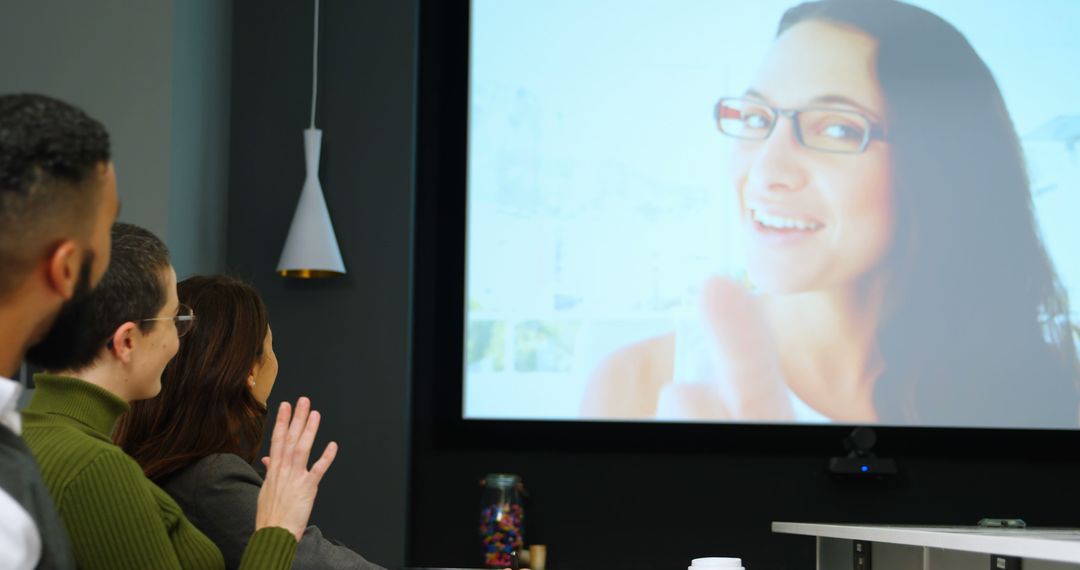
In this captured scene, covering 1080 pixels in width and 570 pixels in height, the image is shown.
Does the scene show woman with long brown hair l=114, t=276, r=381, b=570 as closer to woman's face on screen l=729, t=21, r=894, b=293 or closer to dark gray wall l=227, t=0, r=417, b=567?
dark gray wall l=227, t=0, r=417, b=567

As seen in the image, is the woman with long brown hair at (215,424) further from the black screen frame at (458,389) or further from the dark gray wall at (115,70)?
the black screen frame at (458,389)

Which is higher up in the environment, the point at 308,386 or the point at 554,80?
the point at 554,80

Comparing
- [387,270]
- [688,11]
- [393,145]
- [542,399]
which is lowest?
[542,399]

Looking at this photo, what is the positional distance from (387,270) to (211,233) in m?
0.58

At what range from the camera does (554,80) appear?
432cm

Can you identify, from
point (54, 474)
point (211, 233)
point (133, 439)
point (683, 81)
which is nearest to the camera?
point (54, 474)

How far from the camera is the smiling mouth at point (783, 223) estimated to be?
167 inches

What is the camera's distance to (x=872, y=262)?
4227 millimetres

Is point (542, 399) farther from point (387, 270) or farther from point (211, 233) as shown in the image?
point (211, 233)

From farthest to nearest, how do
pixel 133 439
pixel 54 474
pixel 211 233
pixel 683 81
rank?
1. pixel 683 81
2. pixel 211 233
3. pixel 133 439
4. pixel 54 474

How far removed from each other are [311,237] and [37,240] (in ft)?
10.1

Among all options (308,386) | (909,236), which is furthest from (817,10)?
(308,386)

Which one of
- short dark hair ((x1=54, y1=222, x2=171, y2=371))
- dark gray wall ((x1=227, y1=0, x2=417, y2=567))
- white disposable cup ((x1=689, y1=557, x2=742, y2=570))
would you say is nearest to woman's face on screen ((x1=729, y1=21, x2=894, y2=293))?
dark gray wall ((x1=227, y1=0, x2=417, y2=567))

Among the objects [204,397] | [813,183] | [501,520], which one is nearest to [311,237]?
[501,520]
